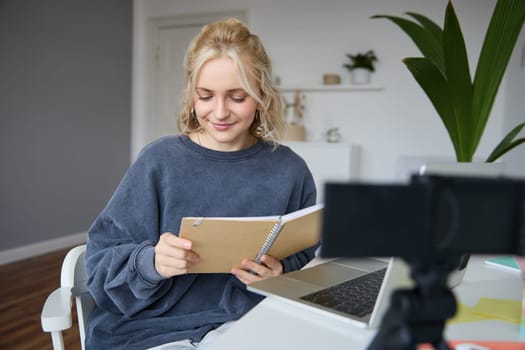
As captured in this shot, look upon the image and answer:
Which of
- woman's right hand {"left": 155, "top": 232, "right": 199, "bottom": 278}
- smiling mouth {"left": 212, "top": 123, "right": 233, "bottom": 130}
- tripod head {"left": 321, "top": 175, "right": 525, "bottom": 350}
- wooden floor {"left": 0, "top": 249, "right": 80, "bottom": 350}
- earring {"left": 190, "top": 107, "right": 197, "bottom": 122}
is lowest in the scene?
wooden floor {"left": 0, "top": 249, "right": 80, "bottom": 350}

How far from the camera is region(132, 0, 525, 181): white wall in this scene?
3.52 m

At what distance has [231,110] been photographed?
3.44 feet

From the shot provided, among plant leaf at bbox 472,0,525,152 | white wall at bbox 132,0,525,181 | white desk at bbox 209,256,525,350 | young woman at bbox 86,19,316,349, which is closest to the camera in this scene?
white desk at bbox 209,256,525,350

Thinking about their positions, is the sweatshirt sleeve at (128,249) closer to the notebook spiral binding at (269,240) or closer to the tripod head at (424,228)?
the notebook spiral binding at (269,240)

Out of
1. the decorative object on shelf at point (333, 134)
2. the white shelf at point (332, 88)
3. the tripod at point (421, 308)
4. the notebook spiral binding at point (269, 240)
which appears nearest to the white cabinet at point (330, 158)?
the decorative object on shelf at point (333, 134)

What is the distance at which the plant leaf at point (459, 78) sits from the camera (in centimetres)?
142

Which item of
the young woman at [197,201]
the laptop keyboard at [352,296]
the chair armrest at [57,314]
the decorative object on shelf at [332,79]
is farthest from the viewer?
the decorative object on shelf at [332,79]

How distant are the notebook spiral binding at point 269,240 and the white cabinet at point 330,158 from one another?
2.67m

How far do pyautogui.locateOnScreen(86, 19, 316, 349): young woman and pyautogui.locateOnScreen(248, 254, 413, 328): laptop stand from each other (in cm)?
10

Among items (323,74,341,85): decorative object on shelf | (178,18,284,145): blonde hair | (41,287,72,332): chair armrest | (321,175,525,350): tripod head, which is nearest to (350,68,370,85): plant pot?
(323,74,341,85): decorative object on shelf

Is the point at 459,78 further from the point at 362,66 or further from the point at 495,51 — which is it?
the point at 362,66

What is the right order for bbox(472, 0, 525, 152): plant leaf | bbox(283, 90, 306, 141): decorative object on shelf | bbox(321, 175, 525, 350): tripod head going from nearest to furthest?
bbox(321, 175, 525, 350): tripod head < bbox(472, 0, 525, 152): plant leaf < bbox(283, 90, 306, 141): decorative object on shelf

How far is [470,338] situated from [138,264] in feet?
1.97

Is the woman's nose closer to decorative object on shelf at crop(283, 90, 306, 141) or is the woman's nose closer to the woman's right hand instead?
the woman's right hand
